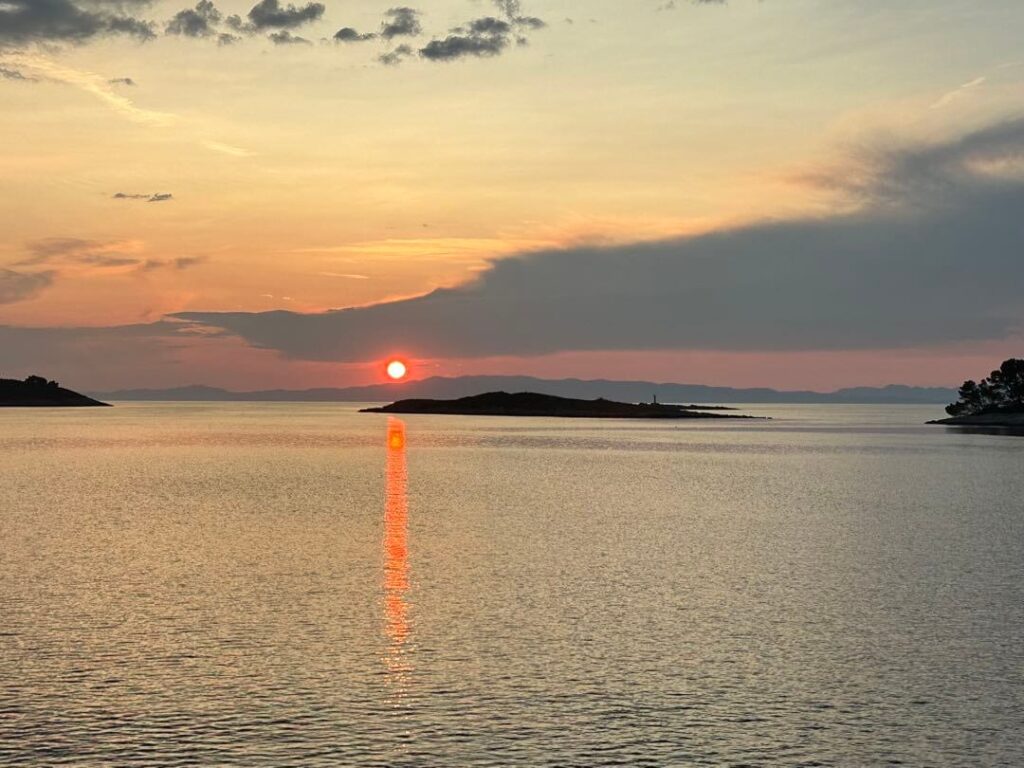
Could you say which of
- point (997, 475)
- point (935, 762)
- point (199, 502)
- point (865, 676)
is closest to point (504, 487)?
point (199, 502)

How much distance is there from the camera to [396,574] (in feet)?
132

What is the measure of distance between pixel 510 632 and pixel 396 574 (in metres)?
10.8

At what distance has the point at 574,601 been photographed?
34.8m

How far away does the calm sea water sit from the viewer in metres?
20.8

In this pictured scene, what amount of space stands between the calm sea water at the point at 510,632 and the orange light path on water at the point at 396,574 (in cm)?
18

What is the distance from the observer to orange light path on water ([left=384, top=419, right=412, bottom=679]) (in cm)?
2772

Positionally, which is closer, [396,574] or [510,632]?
[510,632]

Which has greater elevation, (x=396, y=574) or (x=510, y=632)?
(x=396, y=574)

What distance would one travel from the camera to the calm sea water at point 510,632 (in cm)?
2083

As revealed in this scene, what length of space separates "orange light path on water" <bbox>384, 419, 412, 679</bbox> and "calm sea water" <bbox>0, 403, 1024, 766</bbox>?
176 millimetres

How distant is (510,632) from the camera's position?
30.1 meters

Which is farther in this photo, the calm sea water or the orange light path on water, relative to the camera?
the orange light path on water

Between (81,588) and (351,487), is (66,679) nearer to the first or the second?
(81,588)

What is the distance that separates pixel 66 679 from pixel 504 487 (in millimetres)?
57323
